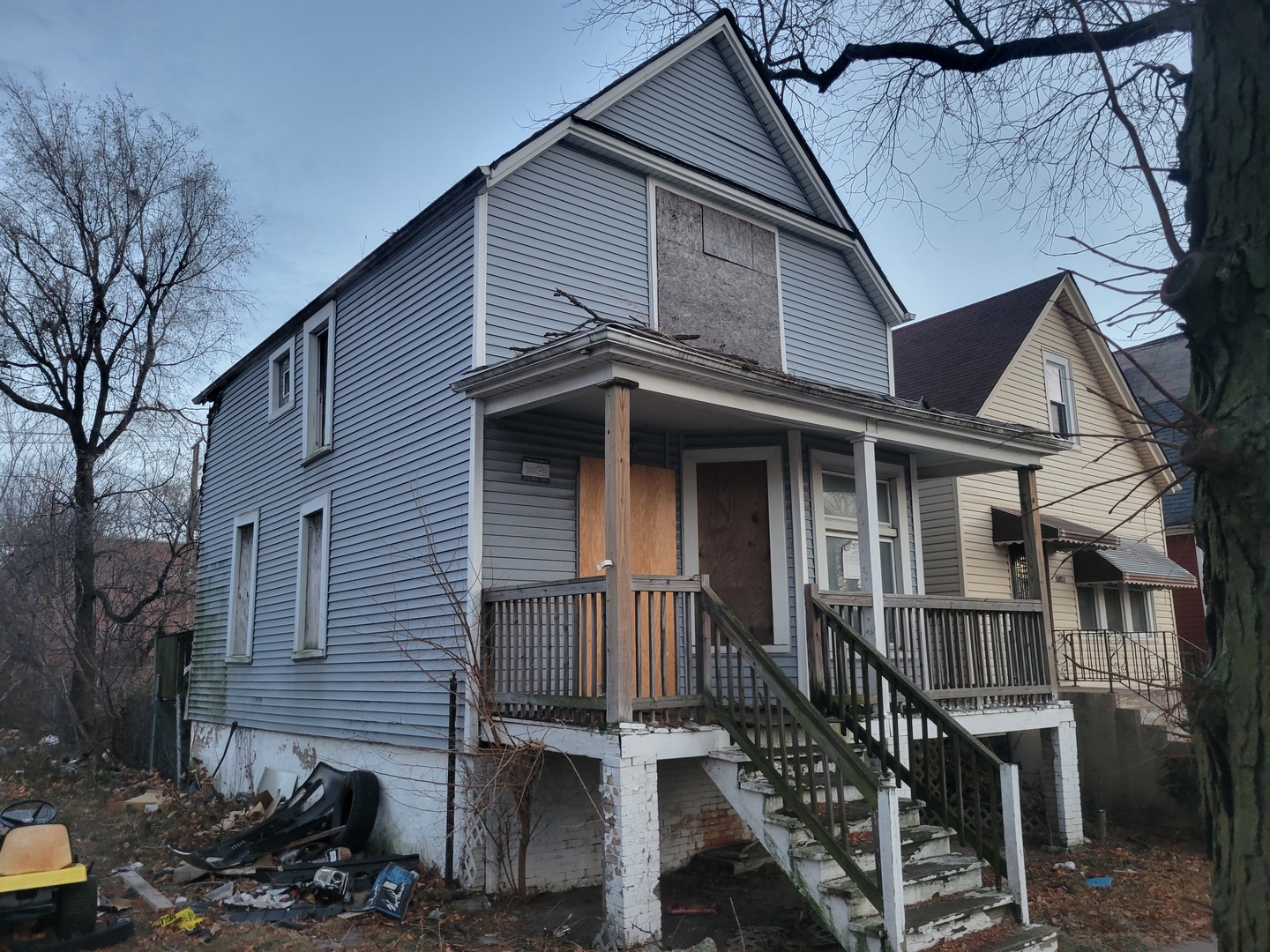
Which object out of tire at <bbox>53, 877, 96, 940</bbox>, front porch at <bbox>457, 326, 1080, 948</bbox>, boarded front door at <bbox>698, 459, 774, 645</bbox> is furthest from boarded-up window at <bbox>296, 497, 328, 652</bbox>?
tire at <bbox>53, 877, 96, 940</bbox>

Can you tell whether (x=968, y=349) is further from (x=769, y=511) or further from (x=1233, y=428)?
(x=1233, y=428)

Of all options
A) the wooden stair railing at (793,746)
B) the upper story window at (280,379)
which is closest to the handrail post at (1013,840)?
the wooden stair railing at (793,746)

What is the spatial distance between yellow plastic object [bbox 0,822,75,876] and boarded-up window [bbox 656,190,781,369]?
23.8 feet

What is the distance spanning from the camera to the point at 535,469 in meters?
9.40

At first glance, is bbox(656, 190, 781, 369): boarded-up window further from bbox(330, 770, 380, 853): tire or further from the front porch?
bbox(330, 770, 380, 853): tire

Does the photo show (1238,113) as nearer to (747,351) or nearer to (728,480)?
(728,480)

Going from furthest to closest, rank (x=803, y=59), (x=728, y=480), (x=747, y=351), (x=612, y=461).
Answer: (x=747, y=351)
(x=728, y=480)
(x=612, y=461)
(x=803, y=59)

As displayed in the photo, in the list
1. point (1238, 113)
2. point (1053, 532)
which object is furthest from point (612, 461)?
point (1053, 532)

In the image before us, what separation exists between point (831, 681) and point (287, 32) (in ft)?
32.3

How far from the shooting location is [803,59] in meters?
6.17

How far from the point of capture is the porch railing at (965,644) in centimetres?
967

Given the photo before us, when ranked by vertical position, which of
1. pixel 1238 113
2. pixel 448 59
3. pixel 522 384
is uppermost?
pixel 448 59

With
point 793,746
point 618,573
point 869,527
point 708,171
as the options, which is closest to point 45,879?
point 618,573

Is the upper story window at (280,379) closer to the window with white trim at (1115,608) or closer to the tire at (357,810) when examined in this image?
the tire at (357,810)
